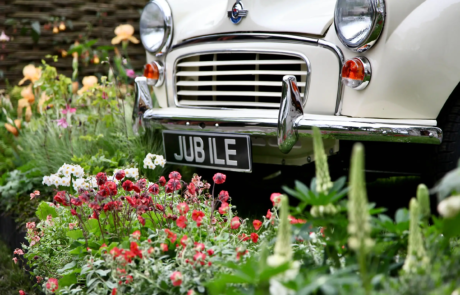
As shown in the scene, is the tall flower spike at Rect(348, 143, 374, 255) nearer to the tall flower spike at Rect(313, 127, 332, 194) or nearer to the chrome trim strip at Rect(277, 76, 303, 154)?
the tall flower spike at Rect(313, 127, 332, 194)

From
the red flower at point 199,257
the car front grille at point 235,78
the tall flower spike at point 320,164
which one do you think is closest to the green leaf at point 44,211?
the car front grille at point 235,78

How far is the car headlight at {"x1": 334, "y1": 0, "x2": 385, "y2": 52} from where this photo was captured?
7.10ft

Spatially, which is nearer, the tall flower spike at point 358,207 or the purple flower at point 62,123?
the tall flower spike at point 358,207

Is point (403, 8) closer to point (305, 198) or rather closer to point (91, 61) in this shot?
point (305, 198)

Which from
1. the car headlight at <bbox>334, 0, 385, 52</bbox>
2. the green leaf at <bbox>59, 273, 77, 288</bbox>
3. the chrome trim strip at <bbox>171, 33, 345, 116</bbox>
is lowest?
the green leaf at <bbox>59, 273, 77, 288</bbox>

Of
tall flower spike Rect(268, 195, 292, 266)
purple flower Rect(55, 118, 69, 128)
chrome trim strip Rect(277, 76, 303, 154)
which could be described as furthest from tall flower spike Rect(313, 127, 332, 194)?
purple flower Rect(55, 118, 69, 128)

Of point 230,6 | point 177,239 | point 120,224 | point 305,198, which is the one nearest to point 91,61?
point 230,6

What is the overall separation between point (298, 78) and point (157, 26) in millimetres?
1003

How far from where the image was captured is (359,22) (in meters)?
2.22

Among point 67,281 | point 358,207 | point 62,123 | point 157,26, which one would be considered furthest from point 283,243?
point 62,123

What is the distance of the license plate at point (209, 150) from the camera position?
257cm

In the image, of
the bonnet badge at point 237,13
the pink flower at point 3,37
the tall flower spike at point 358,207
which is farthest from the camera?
the pink flower at point 3,37

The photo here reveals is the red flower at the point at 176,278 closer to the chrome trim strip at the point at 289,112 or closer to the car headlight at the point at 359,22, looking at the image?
the chrome trim strip at the point at 289,112

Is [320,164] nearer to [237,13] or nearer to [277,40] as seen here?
[277,40]
